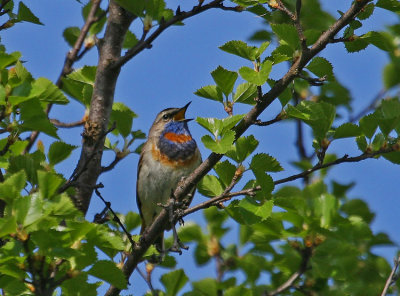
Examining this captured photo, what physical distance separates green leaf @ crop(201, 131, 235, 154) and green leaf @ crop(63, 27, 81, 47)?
11.7 feet

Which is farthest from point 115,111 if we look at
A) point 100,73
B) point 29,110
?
point 29,110

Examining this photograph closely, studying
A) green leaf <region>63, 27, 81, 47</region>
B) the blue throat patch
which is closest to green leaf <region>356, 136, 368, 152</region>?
the blue throat patch

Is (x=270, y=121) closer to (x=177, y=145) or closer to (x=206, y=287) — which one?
(x=206, y=287)

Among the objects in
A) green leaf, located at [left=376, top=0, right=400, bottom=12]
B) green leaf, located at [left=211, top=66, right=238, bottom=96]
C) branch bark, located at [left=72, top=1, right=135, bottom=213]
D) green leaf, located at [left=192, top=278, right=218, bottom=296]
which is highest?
branch bark, located at [left=72, top=1, right=135, bottom=213]

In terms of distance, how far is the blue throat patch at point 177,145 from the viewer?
26.7 feet

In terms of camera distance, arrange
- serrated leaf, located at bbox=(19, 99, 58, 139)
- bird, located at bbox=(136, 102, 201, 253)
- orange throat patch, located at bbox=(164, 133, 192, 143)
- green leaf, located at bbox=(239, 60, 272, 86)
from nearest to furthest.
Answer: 1. green leaf, located at bbox=(239, 60, 272, 86)
2. serrated leaf, located at bbox=(19, 99, 58, 139)
3. bird, located at bbox=(136, 102, 201, 253)
4. orange throat patch, located at bbox=(164, 133, 192, 143)

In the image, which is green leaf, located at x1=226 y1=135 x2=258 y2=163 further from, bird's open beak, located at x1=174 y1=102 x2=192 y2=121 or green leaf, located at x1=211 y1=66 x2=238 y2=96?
bird's open beak, located at x1=174 y1=102 x2=192 y2=121

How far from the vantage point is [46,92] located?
466cm

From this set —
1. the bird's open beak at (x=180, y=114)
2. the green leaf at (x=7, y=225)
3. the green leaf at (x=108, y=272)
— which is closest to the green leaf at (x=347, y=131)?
the green leaf at (x=108, y=272)

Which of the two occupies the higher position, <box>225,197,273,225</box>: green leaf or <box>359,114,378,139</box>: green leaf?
<box>359,114,378,139</box>: green leaf

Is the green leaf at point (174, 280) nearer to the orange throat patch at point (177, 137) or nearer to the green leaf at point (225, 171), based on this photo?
the green leaf at point (225, 171)

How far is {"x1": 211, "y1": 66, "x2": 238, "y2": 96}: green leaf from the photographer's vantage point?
14.8ft

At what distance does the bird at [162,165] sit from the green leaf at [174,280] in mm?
2289

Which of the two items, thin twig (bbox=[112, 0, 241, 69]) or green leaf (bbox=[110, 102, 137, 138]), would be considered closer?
thin twig (bbox=[112, 0, 241, 69])
